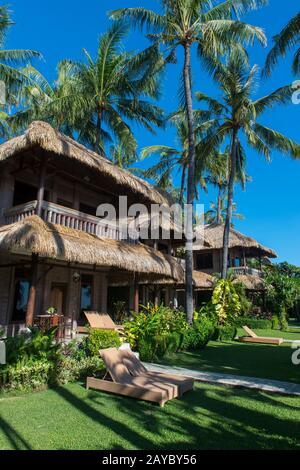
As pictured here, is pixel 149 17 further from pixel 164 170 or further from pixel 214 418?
pixel 214 418

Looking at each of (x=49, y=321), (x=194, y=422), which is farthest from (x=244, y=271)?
(x=194, y=422)

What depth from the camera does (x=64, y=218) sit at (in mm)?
11008

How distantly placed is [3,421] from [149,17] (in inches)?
571

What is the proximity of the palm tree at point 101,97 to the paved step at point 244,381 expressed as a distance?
40.6 feet

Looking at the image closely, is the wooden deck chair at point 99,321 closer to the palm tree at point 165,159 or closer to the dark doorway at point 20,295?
the dark doorway at point 20,295

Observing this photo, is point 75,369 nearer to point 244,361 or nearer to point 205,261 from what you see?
point 244,361

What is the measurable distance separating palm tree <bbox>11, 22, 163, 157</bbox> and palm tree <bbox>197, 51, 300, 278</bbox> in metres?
3.31

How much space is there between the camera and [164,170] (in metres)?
→ 22.5

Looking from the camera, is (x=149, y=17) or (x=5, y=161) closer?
(x=5, y=161)

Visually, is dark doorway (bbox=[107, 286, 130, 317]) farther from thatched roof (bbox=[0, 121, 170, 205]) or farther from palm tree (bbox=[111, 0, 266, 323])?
thatched roof (bbox=[0, 121, 170, 205])

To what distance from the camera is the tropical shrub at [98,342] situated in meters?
7.71

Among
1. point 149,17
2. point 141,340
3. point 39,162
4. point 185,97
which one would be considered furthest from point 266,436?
point 149,17

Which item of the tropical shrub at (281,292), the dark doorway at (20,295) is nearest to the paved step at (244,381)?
the dark doorway at (20,295)
